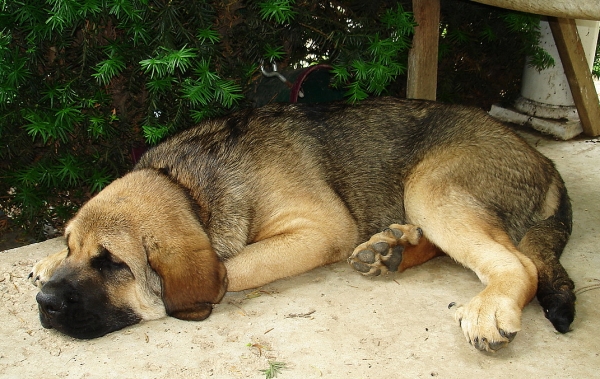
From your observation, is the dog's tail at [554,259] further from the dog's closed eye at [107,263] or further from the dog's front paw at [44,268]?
the dog's front paw at [44,268]

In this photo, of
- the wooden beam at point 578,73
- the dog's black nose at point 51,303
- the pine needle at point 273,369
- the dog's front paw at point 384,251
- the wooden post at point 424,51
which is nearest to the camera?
the pine needle at point 273,369

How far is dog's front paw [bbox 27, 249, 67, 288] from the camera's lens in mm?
3738

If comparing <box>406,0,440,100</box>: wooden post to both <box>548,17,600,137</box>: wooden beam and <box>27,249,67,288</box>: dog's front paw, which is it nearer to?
<box>548,17,600,137</box>: wooden beam

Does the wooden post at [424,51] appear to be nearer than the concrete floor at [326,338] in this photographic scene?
No

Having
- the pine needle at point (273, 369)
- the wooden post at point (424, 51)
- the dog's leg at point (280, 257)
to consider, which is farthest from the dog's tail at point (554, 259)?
the wooden post at point (424, 51)

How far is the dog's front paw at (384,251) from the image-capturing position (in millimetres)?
3734

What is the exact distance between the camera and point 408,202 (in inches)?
157

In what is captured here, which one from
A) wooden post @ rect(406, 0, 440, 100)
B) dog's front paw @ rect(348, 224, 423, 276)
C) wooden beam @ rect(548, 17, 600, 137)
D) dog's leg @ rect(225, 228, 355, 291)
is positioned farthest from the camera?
wooden beam @ rect(548, 17, 600, 137)

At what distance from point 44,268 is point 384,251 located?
6.76 ft

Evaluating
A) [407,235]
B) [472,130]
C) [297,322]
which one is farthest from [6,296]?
[472,130]

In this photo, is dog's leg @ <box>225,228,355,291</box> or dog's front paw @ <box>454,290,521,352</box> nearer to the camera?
dog's front paw @ <box>454,290,521,352</box>

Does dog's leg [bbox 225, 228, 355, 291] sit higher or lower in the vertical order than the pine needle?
higher

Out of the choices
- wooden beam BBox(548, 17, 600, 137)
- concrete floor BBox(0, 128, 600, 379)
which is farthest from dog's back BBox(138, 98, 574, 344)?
wooden beam BBox(548, 17, 600, 137)

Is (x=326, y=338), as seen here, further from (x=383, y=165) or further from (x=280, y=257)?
(x=383, y=165)
